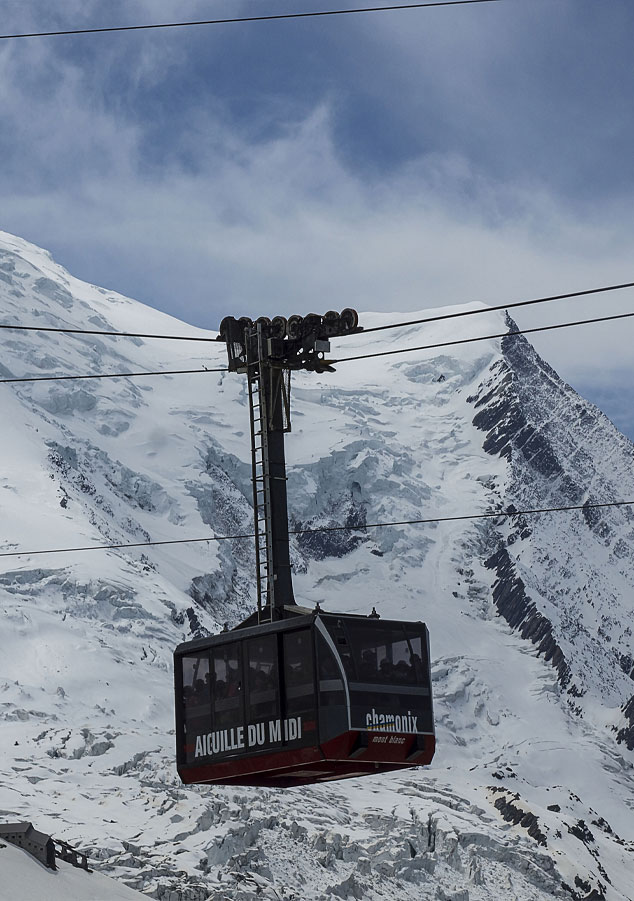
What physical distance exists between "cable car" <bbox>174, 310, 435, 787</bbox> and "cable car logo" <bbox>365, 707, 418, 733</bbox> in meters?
0.02

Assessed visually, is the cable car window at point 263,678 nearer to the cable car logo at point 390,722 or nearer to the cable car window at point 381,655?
the cable car window at point 381,655

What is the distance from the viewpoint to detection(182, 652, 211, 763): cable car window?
2903cm

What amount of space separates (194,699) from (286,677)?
9.02 ft

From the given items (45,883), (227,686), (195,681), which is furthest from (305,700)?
(45,883)

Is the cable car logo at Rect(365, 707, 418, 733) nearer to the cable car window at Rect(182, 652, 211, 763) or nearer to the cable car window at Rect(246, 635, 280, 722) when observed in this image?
the cable car window at Rect(246, 635, 280, 722)

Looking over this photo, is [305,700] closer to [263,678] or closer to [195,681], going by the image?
[263,678]

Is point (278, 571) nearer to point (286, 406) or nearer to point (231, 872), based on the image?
point (286, 406)

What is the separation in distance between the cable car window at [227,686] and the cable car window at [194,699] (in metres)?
0.25

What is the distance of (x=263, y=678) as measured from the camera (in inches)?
1093

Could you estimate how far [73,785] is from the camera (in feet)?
541

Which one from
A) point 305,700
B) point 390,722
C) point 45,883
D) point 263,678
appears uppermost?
point 45,883

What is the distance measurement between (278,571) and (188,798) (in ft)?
474

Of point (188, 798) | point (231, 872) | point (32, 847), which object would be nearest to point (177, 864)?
point (231, 872)

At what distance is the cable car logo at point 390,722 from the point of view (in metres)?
27.3
